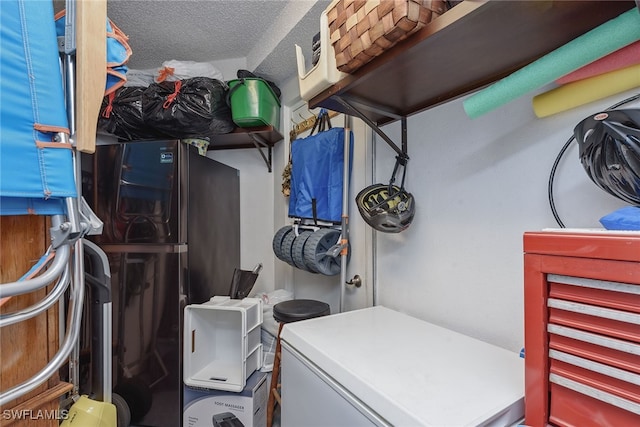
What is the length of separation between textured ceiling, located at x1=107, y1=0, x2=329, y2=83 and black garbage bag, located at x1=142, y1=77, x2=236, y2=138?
0.38m

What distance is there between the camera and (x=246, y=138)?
2381 millimetres

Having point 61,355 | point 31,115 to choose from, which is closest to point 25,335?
point 61,355

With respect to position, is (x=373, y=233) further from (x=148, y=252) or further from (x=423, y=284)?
(x=148, y=252)

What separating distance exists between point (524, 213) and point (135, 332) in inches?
84.9

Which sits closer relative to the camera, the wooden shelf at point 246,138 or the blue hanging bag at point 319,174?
the blue hanging bag at point 319,174

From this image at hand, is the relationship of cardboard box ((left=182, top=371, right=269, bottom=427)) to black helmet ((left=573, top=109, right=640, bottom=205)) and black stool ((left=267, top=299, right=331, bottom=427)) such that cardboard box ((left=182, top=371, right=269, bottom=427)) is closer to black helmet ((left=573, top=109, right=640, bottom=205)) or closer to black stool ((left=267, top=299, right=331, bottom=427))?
black stool ((left=267, top=299, right=331, bottom=427))

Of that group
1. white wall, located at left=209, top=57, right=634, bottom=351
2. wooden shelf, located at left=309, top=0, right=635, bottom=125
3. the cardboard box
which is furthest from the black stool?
wooden shelf, located at left=309, top=0, right=635, bottom=125

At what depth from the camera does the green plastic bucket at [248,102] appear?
6.70ft

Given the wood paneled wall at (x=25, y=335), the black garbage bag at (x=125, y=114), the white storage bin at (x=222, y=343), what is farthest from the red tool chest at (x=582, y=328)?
the black garbage bag at (x=125, y=114)

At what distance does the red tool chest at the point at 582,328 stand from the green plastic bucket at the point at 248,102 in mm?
1884

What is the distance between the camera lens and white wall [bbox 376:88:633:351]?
81cm

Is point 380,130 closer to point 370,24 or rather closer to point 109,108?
point 370,24

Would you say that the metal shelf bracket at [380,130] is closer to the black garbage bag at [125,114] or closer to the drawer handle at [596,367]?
the drawer handle at [596,367]

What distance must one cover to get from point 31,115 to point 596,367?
4.32 ft
